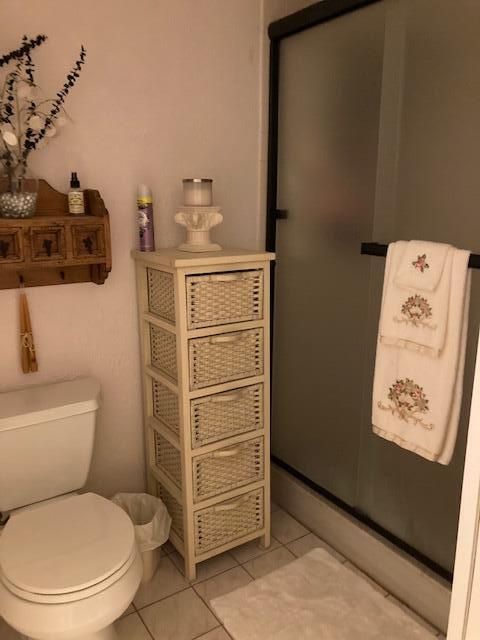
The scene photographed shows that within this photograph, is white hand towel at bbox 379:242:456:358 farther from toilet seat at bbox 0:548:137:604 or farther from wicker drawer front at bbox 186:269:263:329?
toilet seat at bbox 0:548:137:604

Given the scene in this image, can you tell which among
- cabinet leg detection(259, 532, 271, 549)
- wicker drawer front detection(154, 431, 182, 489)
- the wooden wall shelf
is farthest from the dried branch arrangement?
cabinet leg detection(259, 532, 271, 549)

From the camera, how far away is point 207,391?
177cm

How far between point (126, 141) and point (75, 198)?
0.31 metres

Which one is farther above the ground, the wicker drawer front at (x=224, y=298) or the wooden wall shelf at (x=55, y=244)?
the wooden wall shelf at (x=55, y=244)

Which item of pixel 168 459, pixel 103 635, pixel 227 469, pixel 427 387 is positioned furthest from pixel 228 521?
pixel 427 387

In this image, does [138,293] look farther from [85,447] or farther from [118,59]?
[118,59]

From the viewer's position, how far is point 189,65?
1919 millimetres

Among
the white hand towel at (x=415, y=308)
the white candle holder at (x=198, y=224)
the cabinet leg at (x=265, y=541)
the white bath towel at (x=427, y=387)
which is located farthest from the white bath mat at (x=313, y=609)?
the white candle holder at (x=198, y=224)

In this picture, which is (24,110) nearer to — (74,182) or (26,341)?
(74,182)

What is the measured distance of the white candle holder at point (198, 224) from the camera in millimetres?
1827

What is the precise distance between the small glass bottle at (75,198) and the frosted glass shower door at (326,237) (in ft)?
2.68

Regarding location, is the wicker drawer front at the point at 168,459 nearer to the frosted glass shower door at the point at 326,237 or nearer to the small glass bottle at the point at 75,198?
the frosted glass shower door at the point at 326,237

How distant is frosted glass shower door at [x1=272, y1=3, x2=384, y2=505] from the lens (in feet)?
5.68

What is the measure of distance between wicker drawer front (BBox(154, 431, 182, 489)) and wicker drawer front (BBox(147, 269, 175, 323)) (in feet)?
1.59
